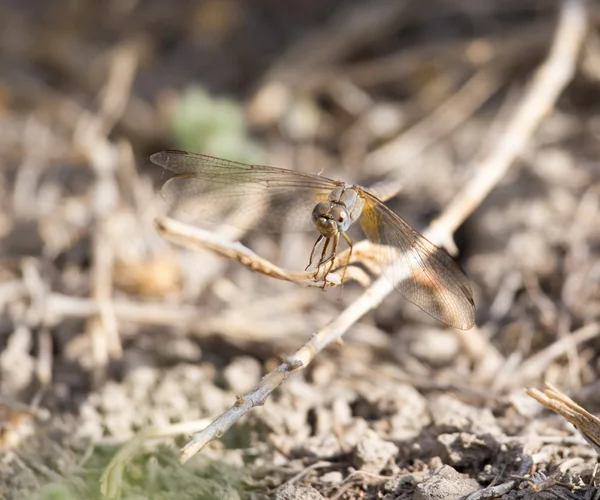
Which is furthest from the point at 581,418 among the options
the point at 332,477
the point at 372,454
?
the point at 332,477

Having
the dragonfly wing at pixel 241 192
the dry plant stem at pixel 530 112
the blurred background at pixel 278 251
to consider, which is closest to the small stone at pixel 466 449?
the blurred background at pixel 278 251

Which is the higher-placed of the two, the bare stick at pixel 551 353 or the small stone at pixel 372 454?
the bare stick at pixel 551 353

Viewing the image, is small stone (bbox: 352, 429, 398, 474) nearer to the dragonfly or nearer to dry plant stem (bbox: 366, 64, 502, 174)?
the dragonfly

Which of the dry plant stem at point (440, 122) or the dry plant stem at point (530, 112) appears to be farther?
the dry plant stem at point (440, 122)

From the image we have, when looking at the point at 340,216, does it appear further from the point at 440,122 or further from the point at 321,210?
the point at 440,122

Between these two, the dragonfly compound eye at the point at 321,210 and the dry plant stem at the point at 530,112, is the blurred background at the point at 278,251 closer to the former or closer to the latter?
the dry plant stem at the point at 530,112

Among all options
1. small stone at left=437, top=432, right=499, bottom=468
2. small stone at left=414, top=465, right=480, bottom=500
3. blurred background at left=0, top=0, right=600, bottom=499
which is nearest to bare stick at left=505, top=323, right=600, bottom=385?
blurred background at left=0, top=0, right=600, bottom=499

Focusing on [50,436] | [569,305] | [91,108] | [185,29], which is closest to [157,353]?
[50,436]
